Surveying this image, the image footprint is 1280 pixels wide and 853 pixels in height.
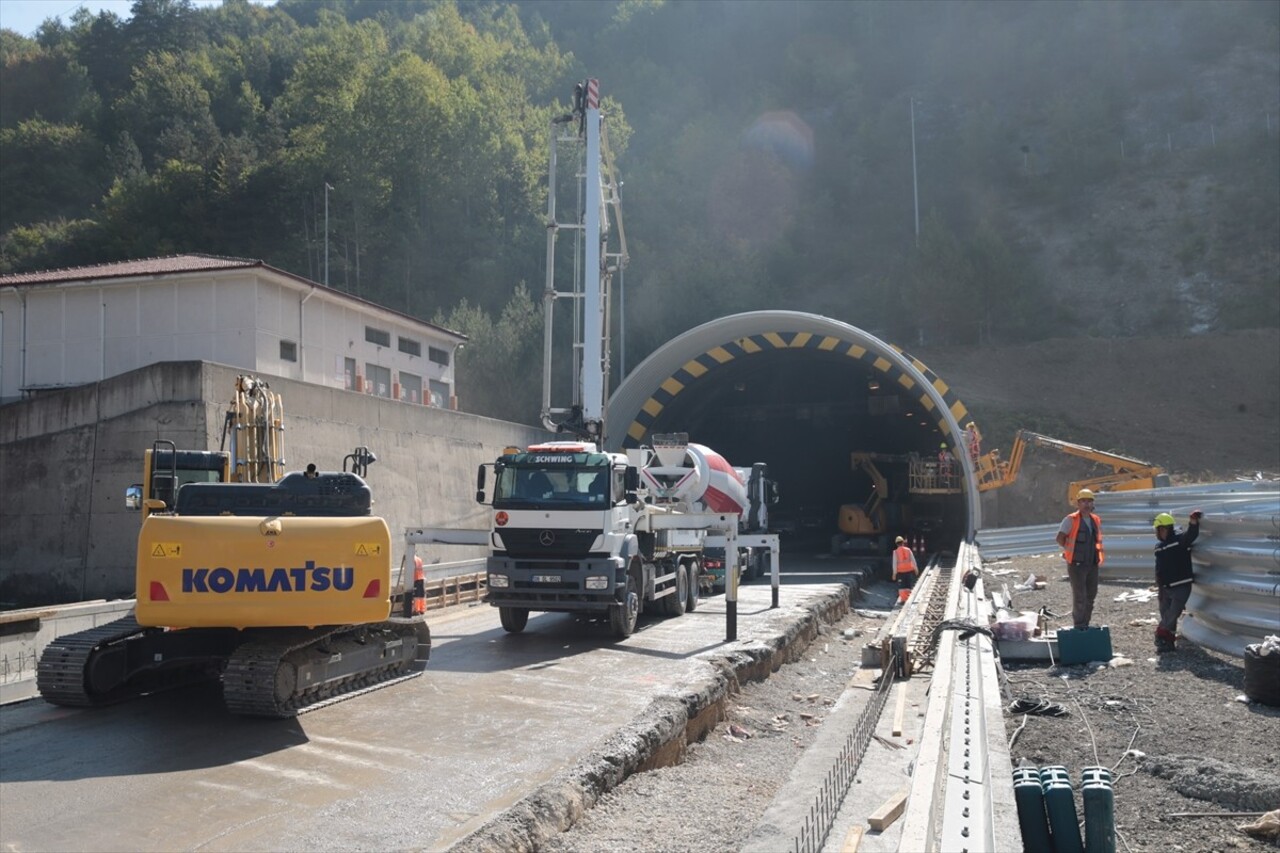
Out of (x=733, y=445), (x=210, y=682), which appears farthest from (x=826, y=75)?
(x=210, y=682)

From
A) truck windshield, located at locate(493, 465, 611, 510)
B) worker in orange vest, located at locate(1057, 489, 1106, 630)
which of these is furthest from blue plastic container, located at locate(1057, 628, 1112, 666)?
truck windshield, located at locate(493, 465, 611, 510)

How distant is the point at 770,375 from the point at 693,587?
21342mm

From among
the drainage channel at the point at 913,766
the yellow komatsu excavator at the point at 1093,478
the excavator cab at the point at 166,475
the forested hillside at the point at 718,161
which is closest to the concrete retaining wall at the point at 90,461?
the excavator cab at the point at 166,475

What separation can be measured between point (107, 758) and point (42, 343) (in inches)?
896

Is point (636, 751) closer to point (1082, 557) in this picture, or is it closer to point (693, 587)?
point (1082, 557)

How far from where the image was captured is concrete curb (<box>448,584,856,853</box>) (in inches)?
262

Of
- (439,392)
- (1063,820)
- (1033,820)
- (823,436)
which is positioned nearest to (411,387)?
(439,392)

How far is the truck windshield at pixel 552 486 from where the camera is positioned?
14.9 meters

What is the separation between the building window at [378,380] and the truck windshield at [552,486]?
17.2 meters

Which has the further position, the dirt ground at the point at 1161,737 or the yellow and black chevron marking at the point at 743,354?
the yellow and black chevron marking at the point at 743,354

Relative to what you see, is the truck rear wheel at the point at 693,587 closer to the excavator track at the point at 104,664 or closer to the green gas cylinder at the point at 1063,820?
the excavator track at the point at 104,664

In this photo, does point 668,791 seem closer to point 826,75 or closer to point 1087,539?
point 1087,539

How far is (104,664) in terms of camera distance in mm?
9719

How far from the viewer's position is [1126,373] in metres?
47.5
